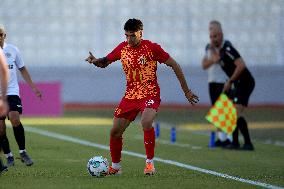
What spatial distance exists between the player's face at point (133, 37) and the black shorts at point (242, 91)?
5.55 meters

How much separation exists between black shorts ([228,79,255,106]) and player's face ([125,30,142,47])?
5.55m

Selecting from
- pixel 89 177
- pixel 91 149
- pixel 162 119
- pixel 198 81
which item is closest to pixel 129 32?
pixel 89 177

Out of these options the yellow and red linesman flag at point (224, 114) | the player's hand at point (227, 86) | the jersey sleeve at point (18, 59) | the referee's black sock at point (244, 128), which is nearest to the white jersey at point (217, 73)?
the yellow and red linesman flag at point (224, 114)

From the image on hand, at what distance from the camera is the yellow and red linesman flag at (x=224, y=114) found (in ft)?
59.6

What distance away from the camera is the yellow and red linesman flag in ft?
59.6

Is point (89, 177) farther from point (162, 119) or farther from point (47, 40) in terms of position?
point (47, 40)

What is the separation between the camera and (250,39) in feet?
111

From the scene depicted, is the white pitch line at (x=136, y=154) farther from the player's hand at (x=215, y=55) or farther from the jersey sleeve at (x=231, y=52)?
the jersey sleeve at (x=231, y=52)

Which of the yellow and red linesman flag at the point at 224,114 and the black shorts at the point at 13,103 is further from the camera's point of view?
the yellow and red linesman flag at the point at 224,114

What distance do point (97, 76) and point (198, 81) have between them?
3165mm

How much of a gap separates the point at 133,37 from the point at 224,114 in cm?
626

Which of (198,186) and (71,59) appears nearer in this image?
(198,186)

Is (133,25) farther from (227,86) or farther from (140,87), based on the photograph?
(227,86)

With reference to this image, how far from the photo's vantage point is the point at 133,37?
1250 cm
